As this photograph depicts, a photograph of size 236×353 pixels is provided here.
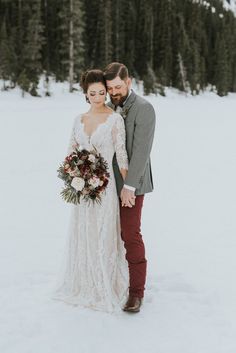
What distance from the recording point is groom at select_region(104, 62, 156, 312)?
12.5ft

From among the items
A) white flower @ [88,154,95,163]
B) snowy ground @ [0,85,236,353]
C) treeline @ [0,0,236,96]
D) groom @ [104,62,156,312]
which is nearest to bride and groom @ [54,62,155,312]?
groom @ [104,62,156,312]

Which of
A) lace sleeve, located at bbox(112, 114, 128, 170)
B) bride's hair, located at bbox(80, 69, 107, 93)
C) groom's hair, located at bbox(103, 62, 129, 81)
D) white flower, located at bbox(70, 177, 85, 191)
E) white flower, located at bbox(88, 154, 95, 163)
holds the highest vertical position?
groom's hair, located at bbox(103, 62, 129, 81)

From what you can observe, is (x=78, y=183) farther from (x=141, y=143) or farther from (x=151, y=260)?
(x=151, y=260)

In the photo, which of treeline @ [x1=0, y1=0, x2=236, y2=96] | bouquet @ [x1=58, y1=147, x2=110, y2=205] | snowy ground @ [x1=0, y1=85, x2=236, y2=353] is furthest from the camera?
treeline @ [x1=0, y1=0, x2=236, y2=96]

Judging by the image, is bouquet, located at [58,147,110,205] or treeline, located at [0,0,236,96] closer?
bouquet, located at [58,147,110,205]

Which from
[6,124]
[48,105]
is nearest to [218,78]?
[48,105]

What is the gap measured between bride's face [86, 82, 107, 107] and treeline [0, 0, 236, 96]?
18.6 metres

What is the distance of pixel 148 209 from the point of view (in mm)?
7555

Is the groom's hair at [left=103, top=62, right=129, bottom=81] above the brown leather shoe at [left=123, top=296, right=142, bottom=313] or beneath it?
above

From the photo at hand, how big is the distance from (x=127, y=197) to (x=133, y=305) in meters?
1.00

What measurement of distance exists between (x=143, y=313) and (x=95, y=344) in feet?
Answer: 2.22

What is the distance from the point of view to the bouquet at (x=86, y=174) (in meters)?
3.90

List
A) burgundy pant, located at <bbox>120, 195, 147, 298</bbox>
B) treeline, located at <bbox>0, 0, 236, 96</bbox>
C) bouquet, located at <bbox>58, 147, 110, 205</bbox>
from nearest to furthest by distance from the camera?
bouquet, located at <bbox>58, 147, 110, 205</bbox>, burgundy pant, located at <bbox>120, 195, 147, 298</bbox>, treeline, located at <bbox>0, 0, 236, 96</bbox>

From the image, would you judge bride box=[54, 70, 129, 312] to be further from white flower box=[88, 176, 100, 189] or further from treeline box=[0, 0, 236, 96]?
treeline box=[0, 0, 236, 96]
